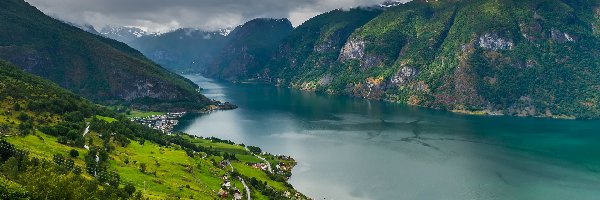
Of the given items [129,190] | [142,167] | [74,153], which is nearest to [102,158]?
[74,153]

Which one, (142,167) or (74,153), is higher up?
(74,153)

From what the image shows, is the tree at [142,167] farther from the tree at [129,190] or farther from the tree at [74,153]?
the tree at [129,190]

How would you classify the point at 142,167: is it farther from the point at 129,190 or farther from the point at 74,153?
the point at 129,190

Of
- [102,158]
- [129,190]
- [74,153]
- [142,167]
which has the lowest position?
[142,167]

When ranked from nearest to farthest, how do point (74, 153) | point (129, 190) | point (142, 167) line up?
point (129, 190) < point (74, 153) < point (142, 167)

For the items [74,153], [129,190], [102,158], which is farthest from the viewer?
[102,158]

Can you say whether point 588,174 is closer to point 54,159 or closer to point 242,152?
point 242,152

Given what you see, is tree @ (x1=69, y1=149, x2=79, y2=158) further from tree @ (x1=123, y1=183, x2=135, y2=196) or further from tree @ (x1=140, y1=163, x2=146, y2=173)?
tree @ (x1=123, y1=183, x2=135, y2=196)

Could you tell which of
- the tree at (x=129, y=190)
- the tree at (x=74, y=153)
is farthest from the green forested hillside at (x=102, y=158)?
the tree at (x=129, y=190)

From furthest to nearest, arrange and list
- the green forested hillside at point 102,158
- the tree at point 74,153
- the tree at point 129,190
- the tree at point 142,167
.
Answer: the tree at point 142,167 < the tree at point 74,153 < the tree at point 129,190 < the green forested hillside at point 102,158
